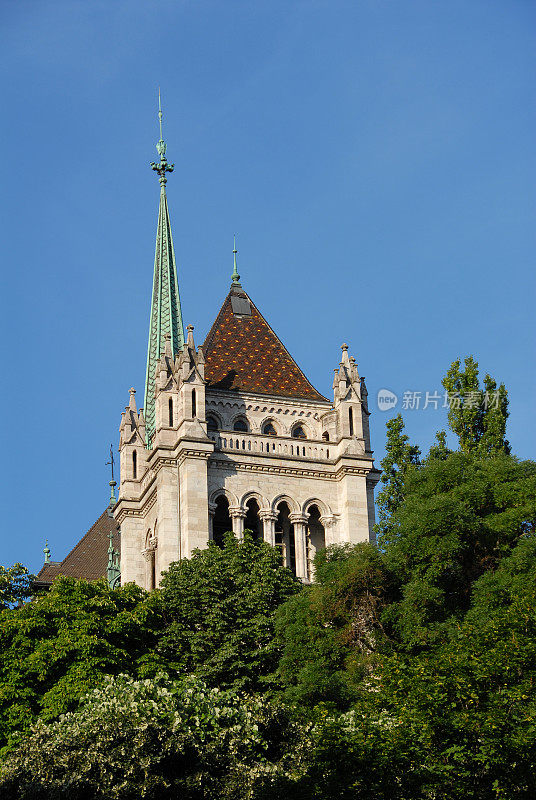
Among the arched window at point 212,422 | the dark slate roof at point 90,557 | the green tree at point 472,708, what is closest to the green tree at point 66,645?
the green tree at point 472,708

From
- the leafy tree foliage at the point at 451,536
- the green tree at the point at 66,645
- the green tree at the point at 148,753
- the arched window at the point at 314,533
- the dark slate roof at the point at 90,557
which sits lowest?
the green tree at the point at 148,753

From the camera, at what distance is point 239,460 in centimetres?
6475

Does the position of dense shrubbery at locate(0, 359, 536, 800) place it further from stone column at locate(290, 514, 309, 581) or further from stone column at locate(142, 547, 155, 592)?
stone column at locate(142, 547, 155, 592)

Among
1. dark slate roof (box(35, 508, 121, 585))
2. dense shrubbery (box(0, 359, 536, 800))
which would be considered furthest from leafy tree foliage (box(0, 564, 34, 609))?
dark slate roof (box(35, 508, 121, 585))

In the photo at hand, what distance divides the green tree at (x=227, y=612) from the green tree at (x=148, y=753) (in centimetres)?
947

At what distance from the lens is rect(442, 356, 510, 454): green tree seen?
59062 millimetres

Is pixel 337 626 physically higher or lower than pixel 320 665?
higher

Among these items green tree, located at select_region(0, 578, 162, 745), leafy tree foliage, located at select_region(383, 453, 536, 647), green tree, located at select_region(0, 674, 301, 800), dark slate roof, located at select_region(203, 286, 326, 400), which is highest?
dark slate roof, located at select_region(203, 286, 326, 400)

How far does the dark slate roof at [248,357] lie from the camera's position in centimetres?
6900

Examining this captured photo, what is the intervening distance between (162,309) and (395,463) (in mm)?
16562

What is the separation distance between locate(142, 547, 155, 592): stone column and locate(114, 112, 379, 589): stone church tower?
0.13 ft

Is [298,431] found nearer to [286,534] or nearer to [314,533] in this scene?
[314,533]

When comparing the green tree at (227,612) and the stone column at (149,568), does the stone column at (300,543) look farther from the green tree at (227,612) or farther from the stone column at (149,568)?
the green tree at (227,612)

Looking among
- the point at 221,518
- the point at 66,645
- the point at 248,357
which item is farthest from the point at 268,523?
the point at 66,645
